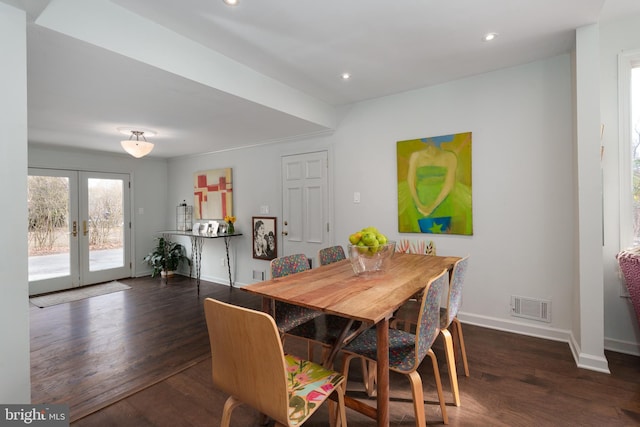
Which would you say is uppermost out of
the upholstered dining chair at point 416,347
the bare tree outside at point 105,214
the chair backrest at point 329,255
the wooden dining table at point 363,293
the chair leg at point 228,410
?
the bare tree outside at point 105,214

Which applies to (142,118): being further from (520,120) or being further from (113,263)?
(520,120)

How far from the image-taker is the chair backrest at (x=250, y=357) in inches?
41.7

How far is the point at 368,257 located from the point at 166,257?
16.0ft

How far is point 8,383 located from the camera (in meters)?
1.45

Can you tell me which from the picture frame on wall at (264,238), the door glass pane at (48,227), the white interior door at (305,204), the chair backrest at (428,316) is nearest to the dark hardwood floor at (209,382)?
the chair backrest at (428,316)

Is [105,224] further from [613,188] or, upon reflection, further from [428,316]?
[613,188]

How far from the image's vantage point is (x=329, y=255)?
8.68 ft

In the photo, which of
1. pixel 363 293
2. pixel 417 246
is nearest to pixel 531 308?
pixel 417 246

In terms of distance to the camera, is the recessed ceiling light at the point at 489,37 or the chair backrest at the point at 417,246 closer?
the recessed ceiling light at the point at 489,37

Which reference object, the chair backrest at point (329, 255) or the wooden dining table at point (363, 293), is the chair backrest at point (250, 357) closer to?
the wooden dining table at point (363, 293)

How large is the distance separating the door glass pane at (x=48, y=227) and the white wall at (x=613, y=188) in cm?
684

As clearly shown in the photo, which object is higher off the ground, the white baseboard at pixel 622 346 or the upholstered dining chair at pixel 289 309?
the upholstered dining chair at pixel 289 309

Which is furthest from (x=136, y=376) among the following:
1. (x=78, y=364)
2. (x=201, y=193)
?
(x=201, y=193)

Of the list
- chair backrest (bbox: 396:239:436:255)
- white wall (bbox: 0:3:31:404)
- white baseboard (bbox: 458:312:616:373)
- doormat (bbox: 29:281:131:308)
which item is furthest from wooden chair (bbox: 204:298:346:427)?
doormat (bbox: 29:281:131:308)
